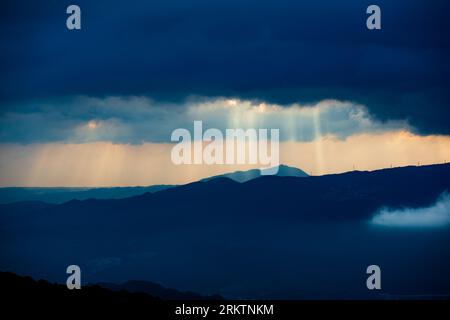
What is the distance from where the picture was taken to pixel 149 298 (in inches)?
4112

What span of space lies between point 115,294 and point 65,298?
38.8 feet
